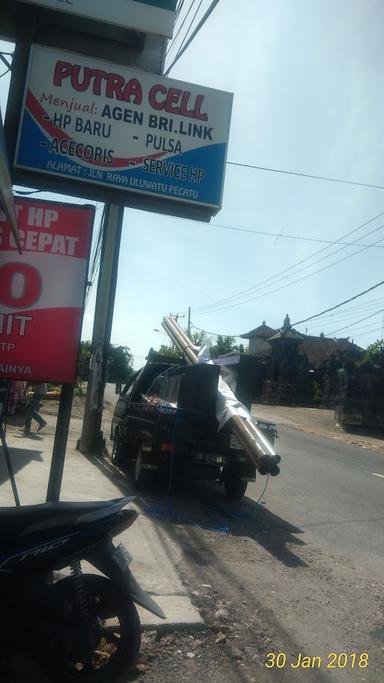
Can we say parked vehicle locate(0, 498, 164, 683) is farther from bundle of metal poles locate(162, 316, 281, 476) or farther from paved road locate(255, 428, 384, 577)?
bundle of metal poles locate(162, 316, 281, 476)

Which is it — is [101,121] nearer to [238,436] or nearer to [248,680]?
[238,436]

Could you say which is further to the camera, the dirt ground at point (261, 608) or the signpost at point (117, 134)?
the signpost at point (117, 134)

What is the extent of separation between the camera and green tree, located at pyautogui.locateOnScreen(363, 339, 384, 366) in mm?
35622

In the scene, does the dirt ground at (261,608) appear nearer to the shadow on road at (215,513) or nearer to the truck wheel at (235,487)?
the shadow on road at (215,513)

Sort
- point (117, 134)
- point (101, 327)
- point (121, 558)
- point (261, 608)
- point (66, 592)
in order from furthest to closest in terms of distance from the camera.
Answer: point (101, 327)
point (117, 134)
point (261, 608)
point (121, 558)
point (66, 592)

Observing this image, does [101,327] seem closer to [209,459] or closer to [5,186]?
[209,459]

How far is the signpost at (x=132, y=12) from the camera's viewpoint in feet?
19.4

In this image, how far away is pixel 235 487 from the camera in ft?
29.5

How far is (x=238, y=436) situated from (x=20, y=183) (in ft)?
13.7

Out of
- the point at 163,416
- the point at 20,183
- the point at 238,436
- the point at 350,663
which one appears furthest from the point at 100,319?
the point at 350,663

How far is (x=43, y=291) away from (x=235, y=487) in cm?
581
